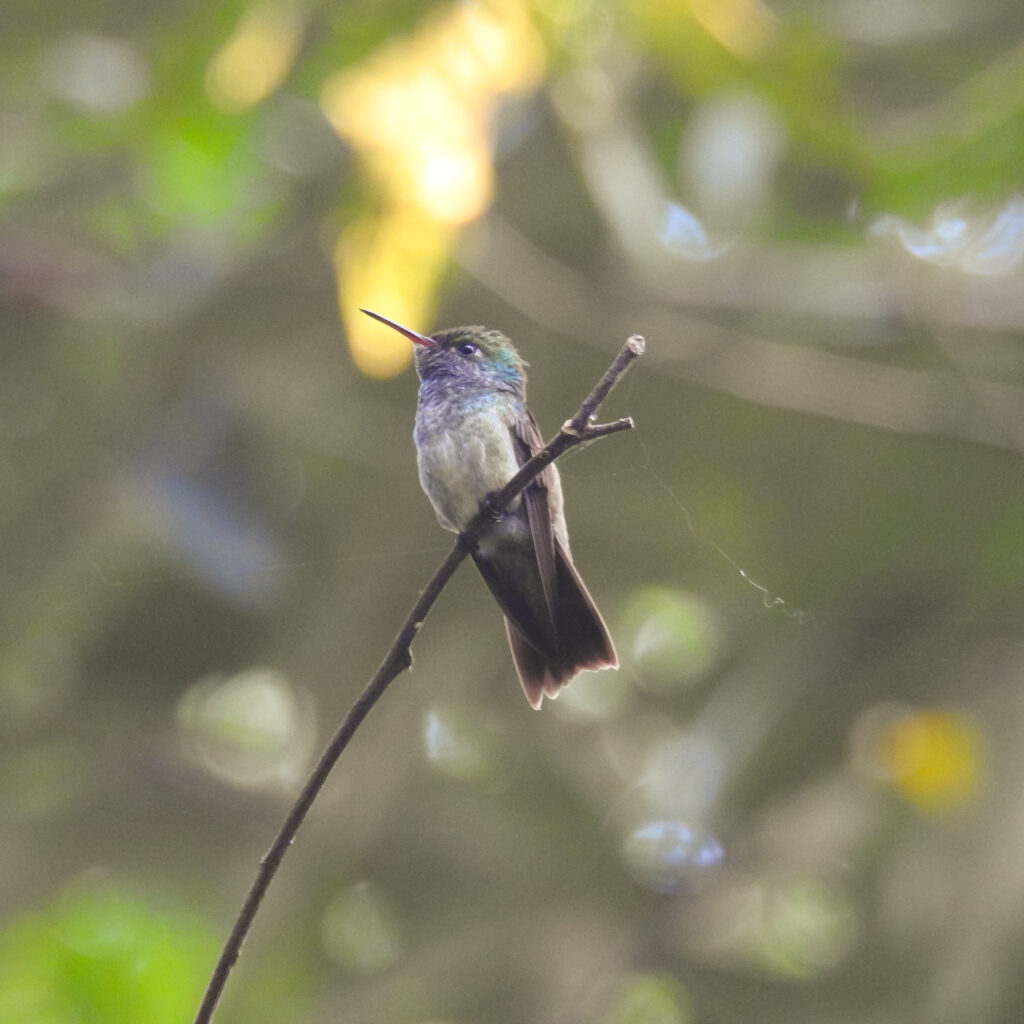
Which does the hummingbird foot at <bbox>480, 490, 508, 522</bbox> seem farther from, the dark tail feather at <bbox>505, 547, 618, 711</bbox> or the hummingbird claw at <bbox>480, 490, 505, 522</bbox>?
the dark tail feather at <bbox>505, 547, 618, 711</bbox>

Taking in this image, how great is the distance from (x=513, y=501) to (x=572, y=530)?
201 cm

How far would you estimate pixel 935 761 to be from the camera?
5.27 meters

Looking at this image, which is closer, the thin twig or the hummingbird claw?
the thin twig

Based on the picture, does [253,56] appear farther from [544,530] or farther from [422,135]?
[544,530]

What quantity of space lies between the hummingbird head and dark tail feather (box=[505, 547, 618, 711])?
0.54m

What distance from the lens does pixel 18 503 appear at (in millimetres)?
5480

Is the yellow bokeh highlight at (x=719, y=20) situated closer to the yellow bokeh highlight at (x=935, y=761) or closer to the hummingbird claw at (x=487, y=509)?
the hummingbird claw at (x=487, y=509)

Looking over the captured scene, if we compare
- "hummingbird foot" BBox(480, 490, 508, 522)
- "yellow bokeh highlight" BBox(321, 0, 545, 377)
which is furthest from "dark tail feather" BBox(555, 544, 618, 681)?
"yellow bokeh highlight" BBox(321, 0, 545, 377)

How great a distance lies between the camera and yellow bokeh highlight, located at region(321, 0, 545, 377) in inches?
150

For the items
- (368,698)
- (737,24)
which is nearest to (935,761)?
(737,24)

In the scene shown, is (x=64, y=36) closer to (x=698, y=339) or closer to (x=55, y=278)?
(x=55, y=278)

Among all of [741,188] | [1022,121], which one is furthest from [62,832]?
[1022,121]

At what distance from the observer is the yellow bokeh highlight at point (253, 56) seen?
4574 millimetres

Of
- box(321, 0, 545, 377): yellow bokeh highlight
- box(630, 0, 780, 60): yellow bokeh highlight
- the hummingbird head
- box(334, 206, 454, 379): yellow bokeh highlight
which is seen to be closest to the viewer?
the hummingbird head
